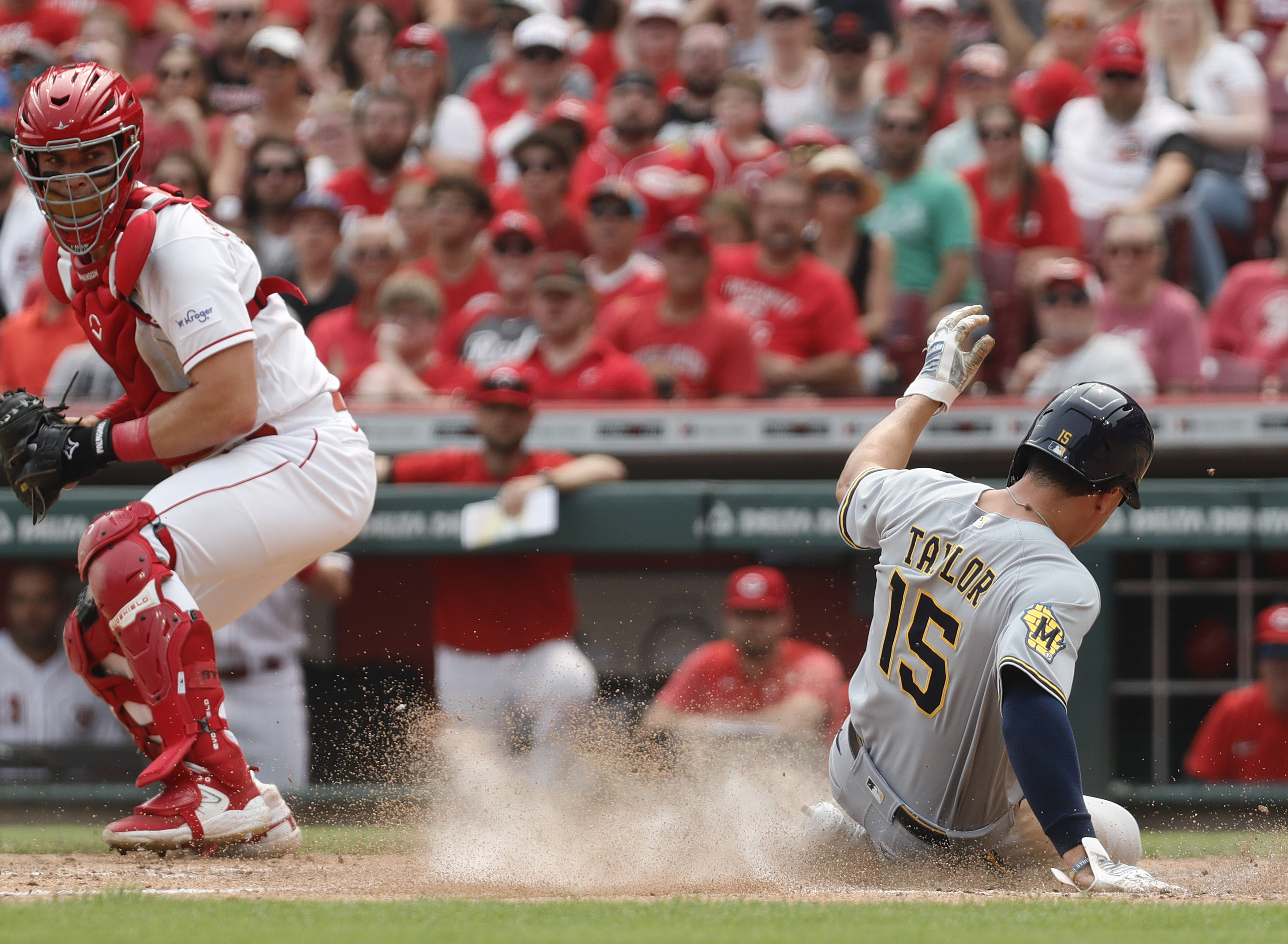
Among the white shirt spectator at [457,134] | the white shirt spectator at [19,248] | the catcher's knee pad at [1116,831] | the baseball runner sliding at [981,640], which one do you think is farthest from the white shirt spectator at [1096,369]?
the white shirt spectator at [19,248]

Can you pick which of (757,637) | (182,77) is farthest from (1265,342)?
(182,77)

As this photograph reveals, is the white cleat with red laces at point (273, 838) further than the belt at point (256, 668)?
No

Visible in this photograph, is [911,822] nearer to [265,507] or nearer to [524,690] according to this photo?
[265,507]

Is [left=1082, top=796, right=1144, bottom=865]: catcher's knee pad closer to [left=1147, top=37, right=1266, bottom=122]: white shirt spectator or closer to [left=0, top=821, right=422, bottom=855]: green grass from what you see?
[left=0, top=821, right=422, bottom=855]: green grass

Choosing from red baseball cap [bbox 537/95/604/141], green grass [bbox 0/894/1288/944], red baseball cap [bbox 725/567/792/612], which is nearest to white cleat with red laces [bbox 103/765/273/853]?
green grass [bbox 0/894/1288/944]

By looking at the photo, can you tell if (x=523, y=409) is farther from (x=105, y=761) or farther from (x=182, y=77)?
(x=182, y=77)

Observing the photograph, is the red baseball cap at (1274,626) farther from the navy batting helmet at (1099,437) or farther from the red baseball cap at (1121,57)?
the red baseball cap at (1121,57)
